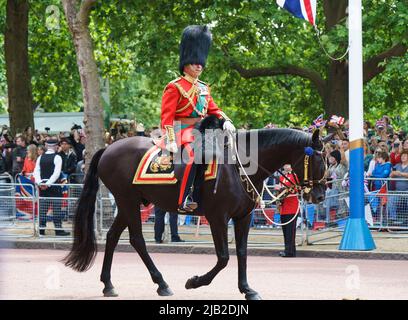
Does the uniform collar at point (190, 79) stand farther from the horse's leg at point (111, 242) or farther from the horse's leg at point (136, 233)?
the horse's leg at point (111, 242)

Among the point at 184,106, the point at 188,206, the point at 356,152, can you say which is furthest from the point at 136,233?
the point at 356,152

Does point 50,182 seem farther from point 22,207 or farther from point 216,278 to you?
point 216,278

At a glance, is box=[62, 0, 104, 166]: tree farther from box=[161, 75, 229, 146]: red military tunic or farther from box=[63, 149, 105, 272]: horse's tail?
box=[161, 75, 229, 146]: red military tunic

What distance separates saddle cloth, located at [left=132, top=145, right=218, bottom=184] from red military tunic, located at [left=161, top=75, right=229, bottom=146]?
0.95 ft

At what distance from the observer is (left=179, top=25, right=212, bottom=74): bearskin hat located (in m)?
13.1

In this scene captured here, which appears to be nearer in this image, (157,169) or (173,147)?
(173,147)

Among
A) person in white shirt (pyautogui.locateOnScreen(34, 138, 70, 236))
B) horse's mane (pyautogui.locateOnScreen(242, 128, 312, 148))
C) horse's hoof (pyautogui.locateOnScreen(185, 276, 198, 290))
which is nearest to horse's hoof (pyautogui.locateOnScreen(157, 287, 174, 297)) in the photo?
horse's hoof (pyautogui.locateOnScreen(185, 276, 198, 290))

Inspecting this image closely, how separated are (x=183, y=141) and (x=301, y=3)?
23.8 ft

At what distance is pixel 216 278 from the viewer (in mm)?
14820

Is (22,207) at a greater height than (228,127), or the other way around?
(228,127)

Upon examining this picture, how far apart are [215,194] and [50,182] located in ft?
31.6

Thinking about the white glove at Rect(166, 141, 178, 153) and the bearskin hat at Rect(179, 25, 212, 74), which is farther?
the bearskin hat at Rect(179, 25, 212, 74)

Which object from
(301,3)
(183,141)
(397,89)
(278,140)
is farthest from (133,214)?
(397,89)
